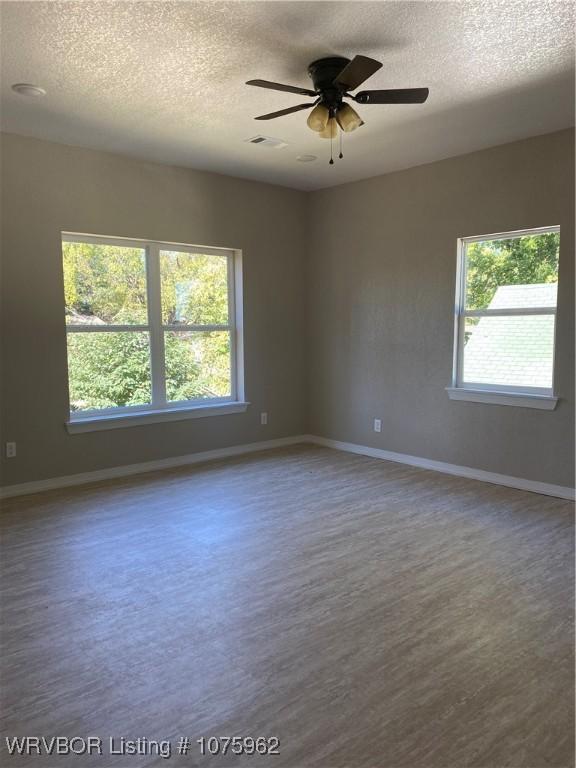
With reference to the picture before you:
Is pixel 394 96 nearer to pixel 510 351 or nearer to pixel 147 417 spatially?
pixel 510 351

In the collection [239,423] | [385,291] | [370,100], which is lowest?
[239,423]

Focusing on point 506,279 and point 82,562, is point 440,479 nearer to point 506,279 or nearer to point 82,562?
point 506,279

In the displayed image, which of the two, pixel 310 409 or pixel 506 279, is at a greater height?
pixel 506 279

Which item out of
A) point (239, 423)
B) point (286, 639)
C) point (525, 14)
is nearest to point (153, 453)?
point (239, 423)

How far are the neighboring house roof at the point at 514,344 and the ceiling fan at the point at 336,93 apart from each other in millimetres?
2043

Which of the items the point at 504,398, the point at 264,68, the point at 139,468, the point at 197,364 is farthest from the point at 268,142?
the point at 139,468

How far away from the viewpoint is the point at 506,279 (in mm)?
4336

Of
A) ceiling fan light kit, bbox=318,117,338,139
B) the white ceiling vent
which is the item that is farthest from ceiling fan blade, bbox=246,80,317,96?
the white ceiling vent

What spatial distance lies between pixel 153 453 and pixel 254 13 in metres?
3.57

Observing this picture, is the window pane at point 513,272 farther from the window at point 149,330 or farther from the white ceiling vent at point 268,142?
the window at point 149,330

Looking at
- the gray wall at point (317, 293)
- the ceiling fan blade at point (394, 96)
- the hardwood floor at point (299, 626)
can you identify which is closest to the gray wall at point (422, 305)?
the gray wall at point (317, 293)

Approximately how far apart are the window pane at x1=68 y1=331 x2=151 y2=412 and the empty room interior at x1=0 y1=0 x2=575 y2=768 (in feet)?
0.07

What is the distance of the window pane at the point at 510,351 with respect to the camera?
4102 mm

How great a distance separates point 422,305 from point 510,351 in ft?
2.95
